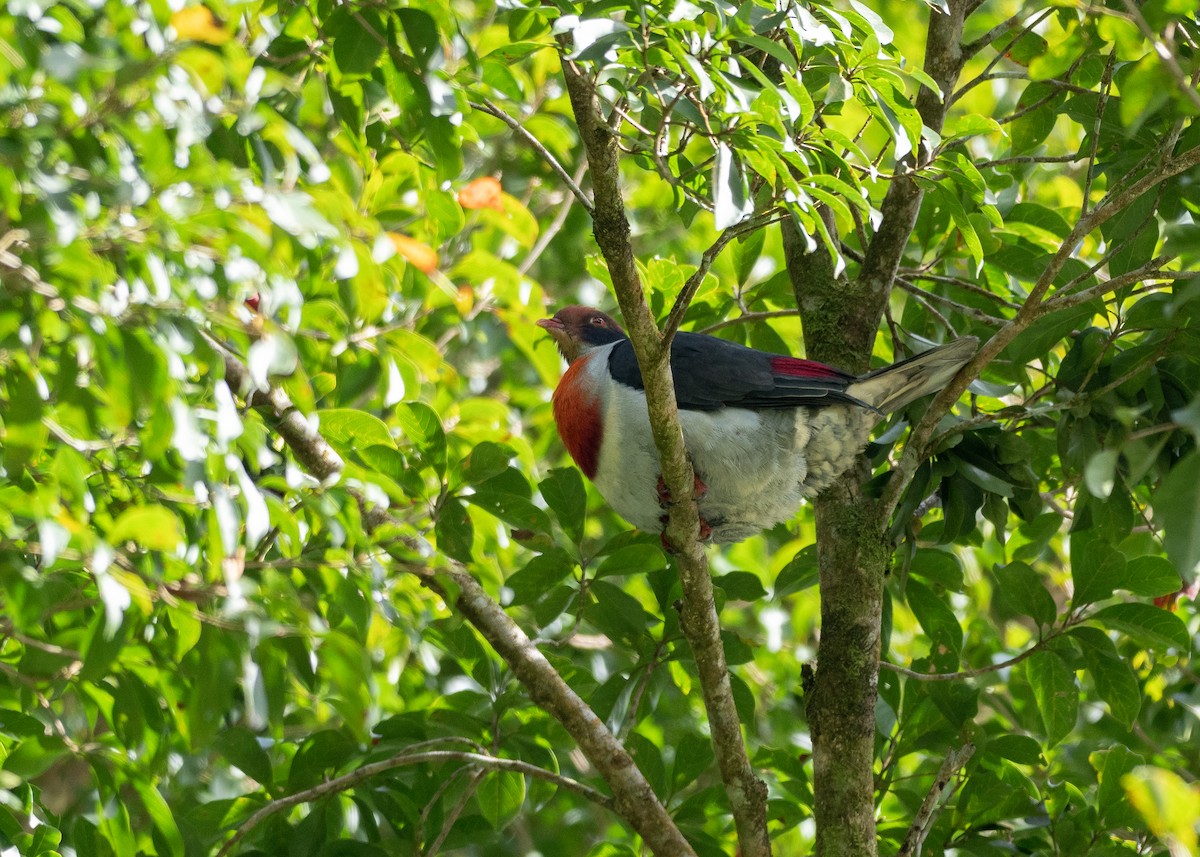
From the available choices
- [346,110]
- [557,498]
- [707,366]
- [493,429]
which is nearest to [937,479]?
[707,366]

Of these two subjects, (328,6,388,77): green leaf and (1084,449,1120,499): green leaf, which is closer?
(1084,449,1120,499): green leaf

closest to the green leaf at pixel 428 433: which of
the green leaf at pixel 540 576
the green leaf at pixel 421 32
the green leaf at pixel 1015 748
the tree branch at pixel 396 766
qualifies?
the green leaf at pixel 540 576

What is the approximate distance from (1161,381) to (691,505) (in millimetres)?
1473

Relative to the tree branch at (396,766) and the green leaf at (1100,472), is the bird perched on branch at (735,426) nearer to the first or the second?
the tree branch at (396,766)

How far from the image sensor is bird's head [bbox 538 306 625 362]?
5121mm

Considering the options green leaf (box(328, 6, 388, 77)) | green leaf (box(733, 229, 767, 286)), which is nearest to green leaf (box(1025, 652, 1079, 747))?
green leaf (box(733, 229, 767, 286))

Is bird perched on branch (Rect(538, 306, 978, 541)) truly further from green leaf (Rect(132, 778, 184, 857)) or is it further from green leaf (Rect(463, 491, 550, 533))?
green leaf (Rect(132, 778, 184, 857))

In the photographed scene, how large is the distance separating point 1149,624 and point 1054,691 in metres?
0.37

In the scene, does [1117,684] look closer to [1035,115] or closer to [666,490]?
[666,490]

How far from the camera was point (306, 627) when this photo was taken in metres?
2.09

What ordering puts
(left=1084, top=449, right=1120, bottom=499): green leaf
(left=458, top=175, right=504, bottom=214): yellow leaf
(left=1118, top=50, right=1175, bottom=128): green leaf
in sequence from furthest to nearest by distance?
(left=458, top=175, right=504, bottom=214): yellow leaf
(left=1118, top=50, right=1175, bottom=128): green leaf
(left=1084, top=449, right=1120, bottom=499): green leaf

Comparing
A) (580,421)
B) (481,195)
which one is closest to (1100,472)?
(580,421)

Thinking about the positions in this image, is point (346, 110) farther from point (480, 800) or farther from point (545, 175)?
point (545, 175)

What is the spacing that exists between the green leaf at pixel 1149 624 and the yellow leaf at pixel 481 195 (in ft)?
8.62
